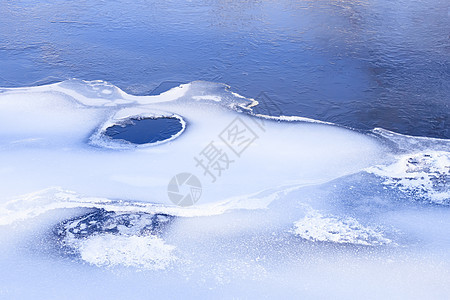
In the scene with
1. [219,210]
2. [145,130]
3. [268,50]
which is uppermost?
[268,50]

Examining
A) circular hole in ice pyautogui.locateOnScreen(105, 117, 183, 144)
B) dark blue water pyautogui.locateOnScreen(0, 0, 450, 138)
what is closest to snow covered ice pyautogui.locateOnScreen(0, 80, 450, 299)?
circular hole in ice pyautogui.locateOnScreen(105, 117, 183, 144)

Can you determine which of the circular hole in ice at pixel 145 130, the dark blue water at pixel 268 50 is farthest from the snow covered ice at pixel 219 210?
the dark blue water at pixel 268 50

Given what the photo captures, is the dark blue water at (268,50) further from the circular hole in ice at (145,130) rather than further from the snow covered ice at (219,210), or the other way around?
the circular hole in ice at (145,130)

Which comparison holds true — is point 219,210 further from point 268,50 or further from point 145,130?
point 268,50

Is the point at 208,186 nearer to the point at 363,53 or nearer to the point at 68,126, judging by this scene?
the point at 68,126

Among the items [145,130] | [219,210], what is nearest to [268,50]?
[145,130]

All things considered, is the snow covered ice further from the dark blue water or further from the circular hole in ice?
the dark blue water

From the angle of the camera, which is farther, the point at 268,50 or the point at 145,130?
the point at 268,50
